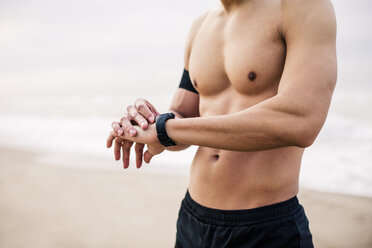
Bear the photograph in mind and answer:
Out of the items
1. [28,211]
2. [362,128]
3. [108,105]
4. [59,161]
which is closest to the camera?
[28,211]

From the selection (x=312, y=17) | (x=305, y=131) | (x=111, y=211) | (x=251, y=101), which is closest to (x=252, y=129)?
(x=305, y=131)

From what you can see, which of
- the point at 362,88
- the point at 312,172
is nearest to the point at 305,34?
the point at 312,172

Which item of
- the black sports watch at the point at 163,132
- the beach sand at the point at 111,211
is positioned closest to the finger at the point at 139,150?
the black sports watch at the point at 163,132

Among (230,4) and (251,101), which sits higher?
(230,4)

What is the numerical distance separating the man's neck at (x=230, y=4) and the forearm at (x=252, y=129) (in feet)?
2.14

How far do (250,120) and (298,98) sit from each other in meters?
0.17

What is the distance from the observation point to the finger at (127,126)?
1192 mm

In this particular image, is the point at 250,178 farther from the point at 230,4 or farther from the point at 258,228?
the point at 230,4


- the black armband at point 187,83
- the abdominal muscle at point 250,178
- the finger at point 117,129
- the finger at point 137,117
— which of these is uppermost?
the black armband at point 187,83

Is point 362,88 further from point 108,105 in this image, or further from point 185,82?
point 185,82

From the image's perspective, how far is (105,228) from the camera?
3.61 meters

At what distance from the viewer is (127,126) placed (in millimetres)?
1229

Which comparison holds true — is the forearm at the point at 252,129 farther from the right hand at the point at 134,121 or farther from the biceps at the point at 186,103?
the biceps at the point at 186,103

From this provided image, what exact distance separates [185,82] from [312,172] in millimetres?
4128
